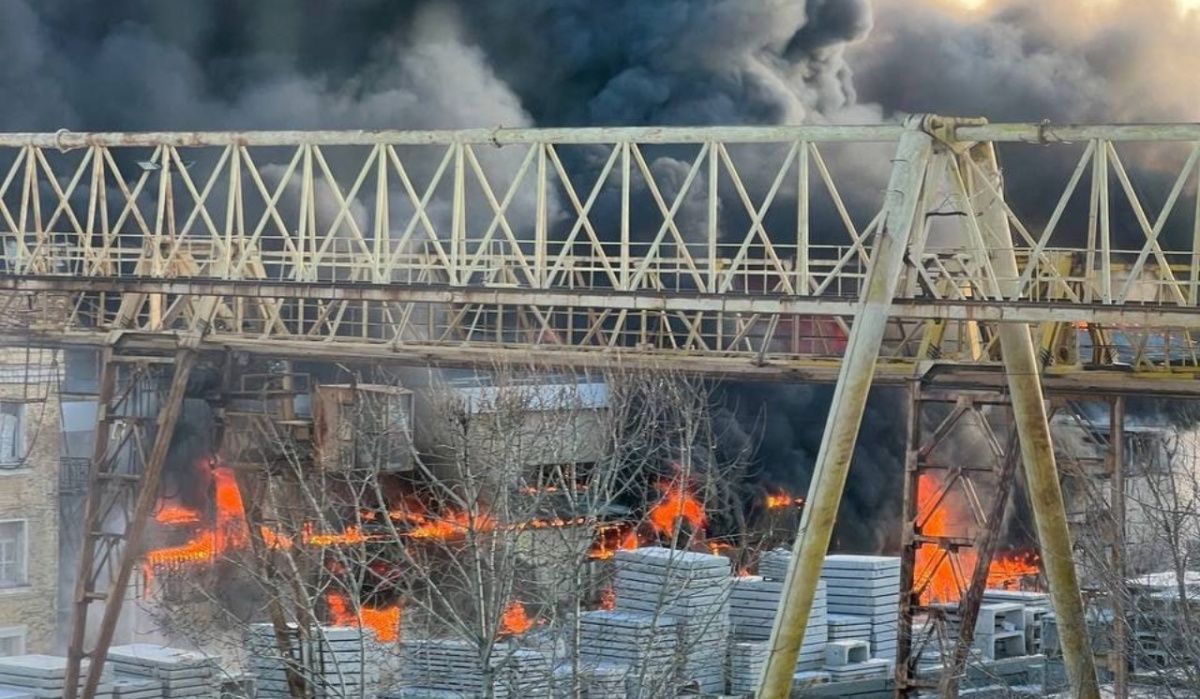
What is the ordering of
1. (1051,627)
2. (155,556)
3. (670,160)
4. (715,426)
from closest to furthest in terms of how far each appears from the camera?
(1051,627) → (155,556) → (715,426) → (670,160)

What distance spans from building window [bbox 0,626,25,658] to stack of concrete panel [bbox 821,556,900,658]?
1217cm

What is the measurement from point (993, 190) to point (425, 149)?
94.0 feet

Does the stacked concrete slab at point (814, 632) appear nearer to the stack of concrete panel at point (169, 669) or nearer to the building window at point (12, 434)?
the stack of concrete panel at point (169, 669)

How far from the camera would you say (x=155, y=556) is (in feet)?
110

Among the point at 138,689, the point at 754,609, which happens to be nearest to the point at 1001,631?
the point at 754,609

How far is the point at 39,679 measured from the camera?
24.6 metres

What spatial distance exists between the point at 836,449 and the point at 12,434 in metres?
19.1

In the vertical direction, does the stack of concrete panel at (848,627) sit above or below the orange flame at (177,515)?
below

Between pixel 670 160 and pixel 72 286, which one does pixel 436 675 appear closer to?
pixel 72 286

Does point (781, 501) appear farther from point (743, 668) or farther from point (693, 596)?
point (693, 596)

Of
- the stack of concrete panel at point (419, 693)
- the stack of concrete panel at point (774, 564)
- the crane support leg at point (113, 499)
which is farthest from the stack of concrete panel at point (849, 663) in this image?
the crane support leg at point (113, 499)

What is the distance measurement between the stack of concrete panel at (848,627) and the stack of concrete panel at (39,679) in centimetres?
895

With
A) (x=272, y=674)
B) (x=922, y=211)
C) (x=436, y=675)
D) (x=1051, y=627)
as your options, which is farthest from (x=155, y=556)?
(x=922, y=211)

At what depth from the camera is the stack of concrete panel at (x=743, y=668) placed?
82.8ft
